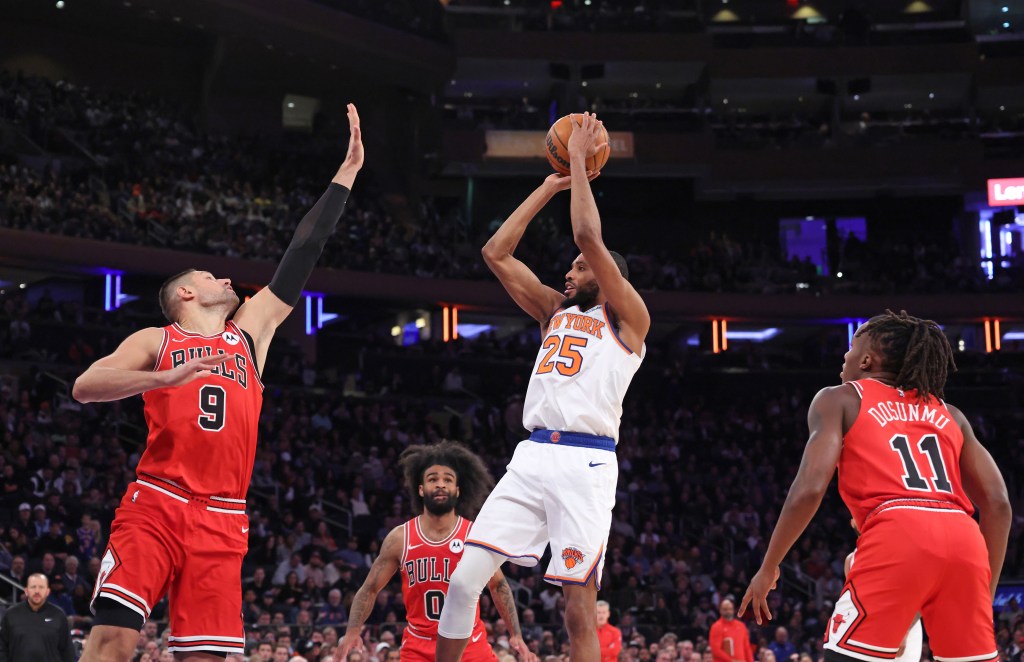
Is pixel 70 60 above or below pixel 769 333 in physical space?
above

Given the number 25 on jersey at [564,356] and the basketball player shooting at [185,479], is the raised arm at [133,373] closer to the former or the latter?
the basketball player shooting at [185,479]

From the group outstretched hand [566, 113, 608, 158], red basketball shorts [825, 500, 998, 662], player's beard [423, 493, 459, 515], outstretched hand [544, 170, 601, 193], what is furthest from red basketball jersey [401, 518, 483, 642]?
red basketball shorts [825, 500, 998, 662]

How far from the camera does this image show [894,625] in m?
4.97

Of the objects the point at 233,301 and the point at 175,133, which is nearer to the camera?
the point at 233,301

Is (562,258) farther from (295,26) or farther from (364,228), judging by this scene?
(295,26)

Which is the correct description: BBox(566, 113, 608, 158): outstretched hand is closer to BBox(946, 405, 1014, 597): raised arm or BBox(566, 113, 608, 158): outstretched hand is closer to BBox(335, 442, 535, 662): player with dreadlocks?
BBox(946, 405, 1014, 597): raised arm

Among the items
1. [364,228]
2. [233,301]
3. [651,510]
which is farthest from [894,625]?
[364,228]

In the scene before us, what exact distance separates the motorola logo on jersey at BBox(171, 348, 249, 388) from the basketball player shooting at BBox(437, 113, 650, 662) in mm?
1524

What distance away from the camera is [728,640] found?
14820 millimetres

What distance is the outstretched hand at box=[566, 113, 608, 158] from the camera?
716cm

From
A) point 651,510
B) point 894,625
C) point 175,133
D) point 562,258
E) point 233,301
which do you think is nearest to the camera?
point 894,625

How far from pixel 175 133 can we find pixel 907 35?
877 inches

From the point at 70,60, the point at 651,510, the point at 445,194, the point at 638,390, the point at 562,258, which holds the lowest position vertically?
the point at 651,510

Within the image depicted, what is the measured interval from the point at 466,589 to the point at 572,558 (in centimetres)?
61
